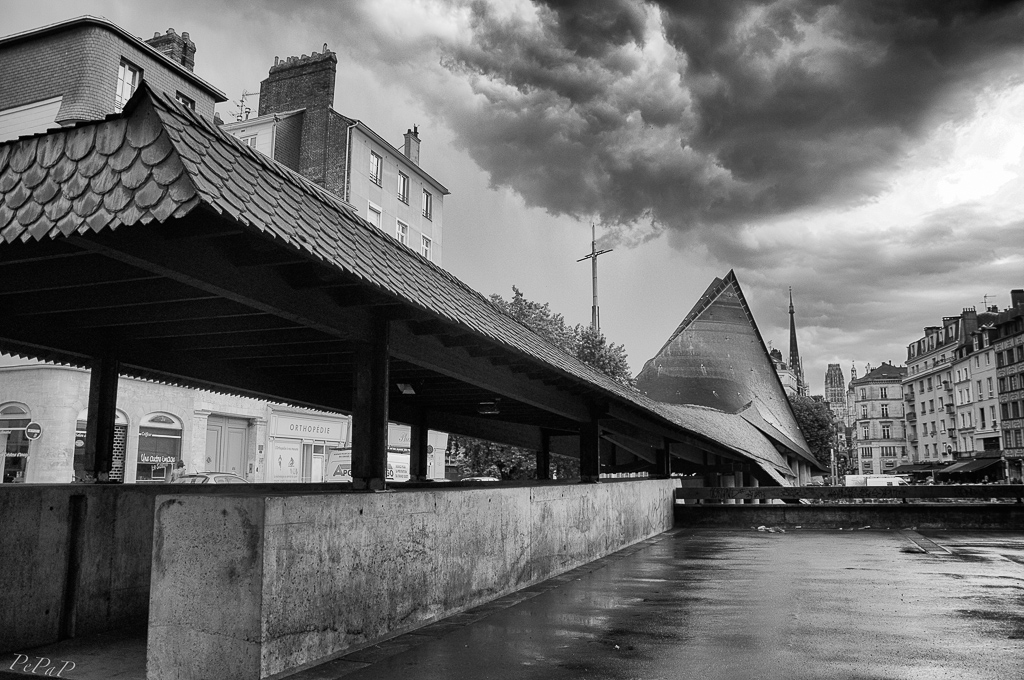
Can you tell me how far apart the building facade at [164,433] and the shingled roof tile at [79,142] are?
1831cm

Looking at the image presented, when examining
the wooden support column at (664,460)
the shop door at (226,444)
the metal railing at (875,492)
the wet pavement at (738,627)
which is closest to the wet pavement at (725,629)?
the wet pavement at (738,627)

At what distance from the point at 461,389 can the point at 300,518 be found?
613 centimetres

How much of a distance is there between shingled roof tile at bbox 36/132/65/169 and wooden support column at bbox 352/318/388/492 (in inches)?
112

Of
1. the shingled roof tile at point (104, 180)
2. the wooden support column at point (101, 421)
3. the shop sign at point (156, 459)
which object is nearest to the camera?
the shingled roof tile at point (104, 180)

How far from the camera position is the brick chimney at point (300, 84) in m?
35.5

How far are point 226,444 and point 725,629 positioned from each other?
2961 cm

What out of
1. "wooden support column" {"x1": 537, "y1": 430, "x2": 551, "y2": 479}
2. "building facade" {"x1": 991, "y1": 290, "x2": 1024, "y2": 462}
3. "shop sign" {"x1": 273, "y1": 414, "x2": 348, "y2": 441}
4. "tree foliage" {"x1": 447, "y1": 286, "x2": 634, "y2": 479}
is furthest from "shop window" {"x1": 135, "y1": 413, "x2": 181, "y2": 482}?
"building facade" {"x1": 991, "y1": 290, "x2": 1024, "y2": 462}

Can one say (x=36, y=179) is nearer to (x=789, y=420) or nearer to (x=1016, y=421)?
(x=789, y=420)

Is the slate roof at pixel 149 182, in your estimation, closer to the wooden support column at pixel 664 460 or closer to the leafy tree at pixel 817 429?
the wooden support column at pixel 664 460

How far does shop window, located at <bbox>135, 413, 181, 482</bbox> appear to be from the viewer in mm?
28766

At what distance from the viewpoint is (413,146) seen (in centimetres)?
4366

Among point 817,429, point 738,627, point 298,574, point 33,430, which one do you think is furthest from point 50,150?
point 817,429

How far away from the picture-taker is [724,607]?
784 centimetres

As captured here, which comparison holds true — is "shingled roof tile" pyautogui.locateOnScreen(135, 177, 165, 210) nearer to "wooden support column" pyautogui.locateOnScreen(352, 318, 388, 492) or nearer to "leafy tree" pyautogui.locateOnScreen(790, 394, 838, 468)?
"wooden support column" pyautogui.locateOnScreen(352, 318, 388, 492)
